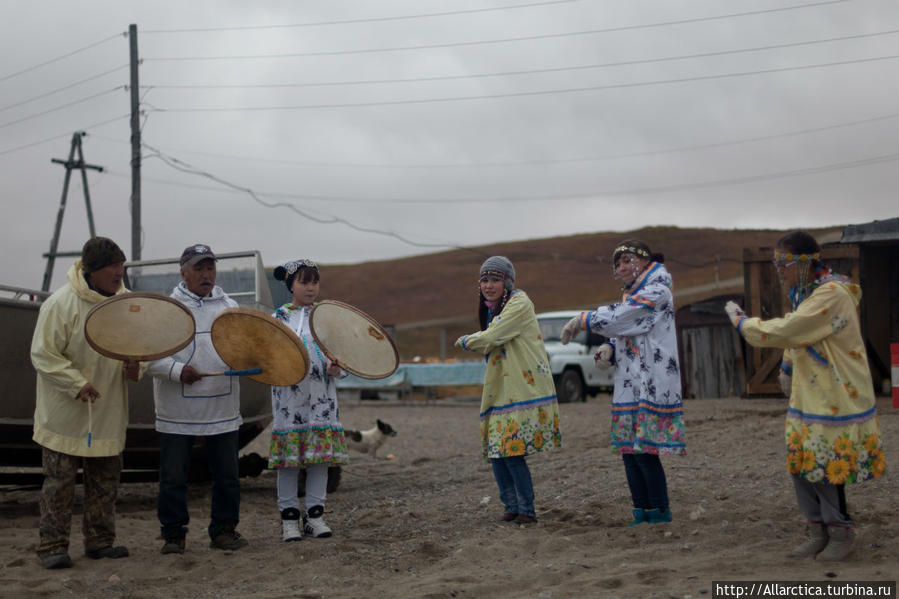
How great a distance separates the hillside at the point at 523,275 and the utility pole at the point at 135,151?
53.8 feet

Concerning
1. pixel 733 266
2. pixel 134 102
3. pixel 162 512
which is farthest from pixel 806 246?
pixel 733 266

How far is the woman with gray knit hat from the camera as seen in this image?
5.86m

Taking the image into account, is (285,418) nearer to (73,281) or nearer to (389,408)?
(73,281)

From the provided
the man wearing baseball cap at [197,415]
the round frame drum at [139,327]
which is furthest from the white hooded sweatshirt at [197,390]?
the round frame drum at [139,327]

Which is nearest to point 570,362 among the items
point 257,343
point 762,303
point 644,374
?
point 762,303

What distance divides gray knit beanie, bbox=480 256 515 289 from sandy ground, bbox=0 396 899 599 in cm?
165

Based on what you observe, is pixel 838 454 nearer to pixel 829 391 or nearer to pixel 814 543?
pixel 829 391

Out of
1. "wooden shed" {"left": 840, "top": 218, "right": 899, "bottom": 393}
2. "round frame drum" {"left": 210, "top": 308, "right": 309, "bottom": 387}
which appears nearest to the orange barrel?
"wooden shed" {"left": 840, "top": 218, "right": 899, "bottom": 393}

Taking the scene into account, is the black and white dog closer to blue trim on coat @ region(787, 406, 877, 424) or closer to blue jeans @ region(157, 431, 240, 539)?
blue jeans @ region(157, 431, 240, 539)

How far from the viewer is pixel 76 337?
17.7ft

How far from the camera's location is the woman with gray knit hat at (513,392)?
231 inches

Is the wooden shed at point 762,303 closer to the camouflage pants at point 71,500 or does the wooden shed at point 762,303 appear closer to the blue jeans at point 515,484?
the blue jeans at point 515,484

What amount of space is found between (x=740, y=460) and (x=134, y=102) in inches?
688

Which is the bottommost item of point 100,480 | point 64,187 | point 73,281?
point 100,480
